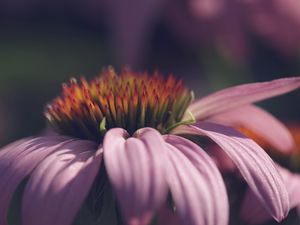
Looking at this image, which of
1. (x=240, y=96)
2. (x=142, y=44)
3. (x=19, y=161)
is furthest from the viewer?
(x=142, y=44)

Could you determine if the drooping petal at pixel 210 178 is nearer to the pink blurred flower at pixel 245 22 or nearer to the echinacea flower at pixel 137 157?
the echinacea flower at pixel 137 157

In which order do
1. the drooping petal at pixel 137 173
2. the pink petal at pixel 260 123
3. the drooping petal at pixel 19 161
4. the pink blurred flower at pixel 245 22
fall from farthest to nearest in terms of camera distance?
the pink blurred flower at pixel 245 22 → the pink petal at pixel 260 123 → the drooping petal at pixel 19 161 → the drooping petal at pixel 137 173

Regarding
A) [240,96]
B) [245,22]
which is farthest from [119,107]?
[245,22]

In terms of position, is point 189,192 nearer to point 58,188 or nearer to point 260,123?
A: point 58,188

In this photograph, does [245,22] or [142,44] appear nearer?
[245,22]

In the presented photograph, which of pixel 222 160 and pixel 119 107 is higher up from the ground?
pixel 119 107

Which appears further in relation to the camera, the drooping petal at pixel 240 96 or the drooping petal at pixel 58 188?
the drooping petal at pixel 240 96

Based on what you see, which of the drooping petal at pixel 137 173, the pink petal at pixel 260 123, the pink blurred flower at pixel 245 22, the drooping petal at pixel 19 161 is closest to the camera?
the drooping petal at pixel 137 173

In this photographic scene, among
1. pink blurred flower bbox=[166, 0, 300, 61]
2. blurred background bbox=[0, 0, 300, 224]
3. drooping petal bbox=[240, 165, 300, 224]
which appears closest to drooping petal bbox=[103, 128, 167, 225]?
drooping petal bbox=[240, 165, 300, 224]

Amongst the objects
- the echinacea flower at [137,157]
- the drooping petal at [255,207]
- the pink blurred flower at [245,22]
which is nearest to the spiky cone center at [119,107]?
the echinacea flower at [137,157]
